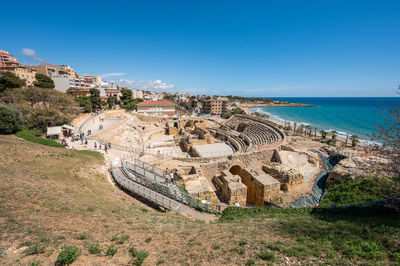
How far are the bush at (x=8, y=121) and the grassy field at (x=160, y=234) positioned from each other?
13.1 m

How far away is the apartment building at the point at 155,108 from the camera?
56.3 meters

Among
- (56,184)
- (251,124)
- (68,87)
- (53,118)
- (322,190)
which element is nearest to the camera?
(56,184)

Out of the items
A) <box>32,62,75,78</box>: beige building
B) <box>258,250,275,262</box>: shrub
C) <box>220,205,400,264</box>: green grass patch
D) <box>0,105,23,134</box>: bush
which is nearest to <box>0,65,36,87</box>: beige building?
<box>32,62,75,78</box>: beige building

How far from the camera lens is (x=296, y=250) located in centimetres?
527

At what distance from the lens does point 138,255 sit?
17.1 ft

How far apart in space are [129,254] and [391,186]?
34.6 ft

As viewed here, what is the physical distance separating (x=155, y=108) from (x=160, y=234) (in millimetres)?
54566

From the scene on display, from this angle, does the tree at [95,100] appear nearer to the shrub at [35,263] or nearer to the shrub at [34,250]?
the shrub at [34,250]

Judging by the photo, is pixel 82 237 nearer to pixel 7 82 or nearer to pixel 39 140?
pixel 39 140

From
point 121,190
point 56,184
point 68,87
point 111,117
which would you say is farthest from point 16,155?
point 68,87

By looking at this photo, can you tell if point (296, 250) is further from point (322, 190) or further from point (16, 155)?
point (16, 155)

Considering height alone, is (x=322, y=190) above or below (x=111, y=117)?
below

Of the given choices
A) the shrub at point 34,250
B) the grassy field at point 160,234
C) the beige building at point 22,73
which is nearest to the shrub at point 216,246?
the grassy field at point 160,234

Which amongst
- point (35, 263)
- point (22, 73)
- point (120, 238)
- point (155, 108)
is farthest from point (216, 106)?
point (35, 263)
